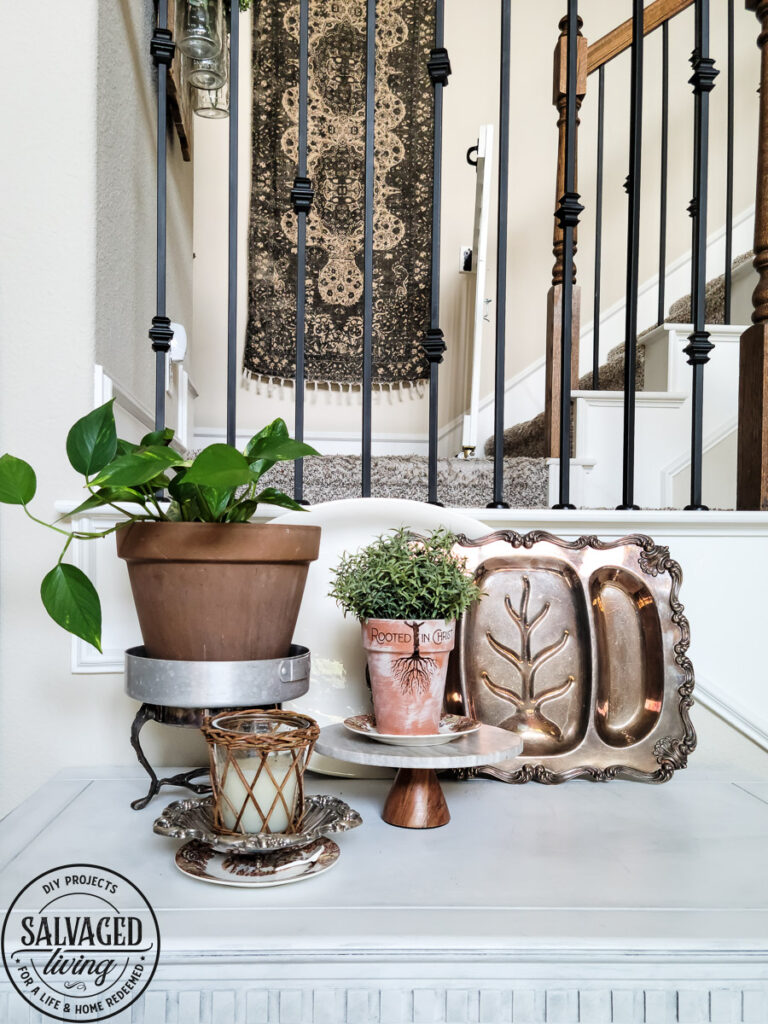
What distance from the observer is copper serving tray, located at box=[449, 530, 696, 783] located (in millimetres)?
843

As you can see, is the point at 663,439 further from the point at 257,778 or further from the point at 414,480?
the point at 257,778

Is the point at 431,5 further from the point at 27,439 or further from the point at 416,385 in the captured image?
the point at 27,439

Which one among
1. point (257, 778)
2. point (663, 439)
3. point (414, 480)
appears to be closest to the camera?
point (257, 778)

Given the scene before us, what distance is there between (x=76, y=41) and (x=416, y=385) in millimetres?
2005

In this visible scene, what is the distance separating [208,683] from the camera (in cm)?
68

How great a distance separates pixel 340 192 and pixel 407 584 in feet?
7.75

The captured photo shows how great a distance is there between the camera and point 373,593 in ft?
2.39

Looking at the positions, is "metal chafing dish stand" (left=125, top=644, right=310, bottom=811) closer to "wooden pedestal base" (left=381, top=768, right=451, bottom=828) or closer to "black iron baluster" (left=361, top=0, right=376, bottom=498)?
"wooden pedestal base" (left=381, top=768, right=451, bottom=828)

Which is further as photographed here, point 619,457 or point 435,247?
point 619,457

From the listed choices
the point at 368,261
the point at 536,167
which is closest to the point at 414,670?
the point at 368,261

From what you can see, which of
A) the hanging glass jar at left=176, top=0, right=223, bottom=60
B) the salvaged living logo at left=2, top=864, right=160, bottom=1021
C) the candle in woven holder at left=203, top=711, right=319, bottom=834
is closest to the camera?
the salvaged living logo at left=2, top=864, right=160, bottom=1021

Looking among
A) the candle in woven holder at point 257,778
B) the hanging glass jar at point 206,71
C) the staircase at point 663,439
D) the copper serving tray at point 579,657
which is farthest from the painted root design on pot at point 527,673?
the hanging glass jar at point 206,71

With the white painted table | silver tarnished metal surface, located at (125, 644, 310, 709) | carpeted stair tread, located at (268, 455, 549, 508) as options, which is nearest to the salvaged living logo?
the white painted table

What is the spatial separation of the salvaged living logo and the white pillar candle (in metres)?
0.09
